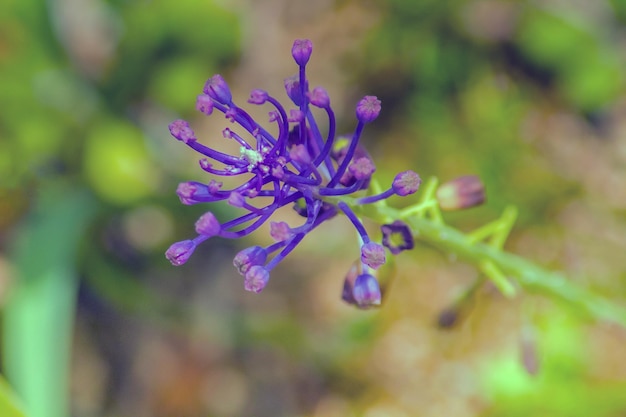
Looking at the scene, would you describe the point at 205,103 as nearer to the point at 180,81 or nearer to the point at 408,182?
the point at 408,182

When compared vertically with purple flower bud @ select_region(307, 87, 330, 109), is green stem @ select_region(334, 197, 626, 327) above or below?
below

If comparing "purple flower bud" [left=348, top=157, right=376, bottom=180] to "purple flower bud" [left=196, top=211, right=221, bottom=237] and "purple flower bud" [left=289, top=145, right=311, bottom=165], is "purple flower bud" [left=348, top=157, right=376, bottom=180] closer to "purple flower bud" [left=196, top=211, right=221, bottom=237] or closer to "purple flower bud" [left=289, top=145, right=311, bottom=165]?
"purple flower bud" [left=289, top=145, right=311, bottom=165]

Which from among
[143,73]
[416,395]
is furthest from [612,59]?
[143,73]

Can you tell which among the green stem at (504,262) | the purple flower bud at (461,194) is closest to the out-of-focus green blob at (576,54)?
the green stem at (504,262)

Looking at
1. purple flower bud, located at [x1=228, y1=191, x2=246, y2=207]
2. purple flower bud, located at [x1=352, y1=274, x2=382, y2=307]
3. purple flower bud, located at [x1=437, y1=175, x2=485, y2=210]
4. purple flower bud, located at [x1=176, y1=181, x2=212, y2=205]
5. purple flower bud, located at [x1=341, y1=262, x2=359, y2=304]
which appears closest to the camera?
purple flower bud, located at [x1=228, y1=191, x2=246, y2=207]

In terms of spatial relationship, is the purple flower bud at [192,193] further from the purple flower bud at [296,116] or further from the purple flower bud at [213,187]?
the purple flower bud at [296,116]

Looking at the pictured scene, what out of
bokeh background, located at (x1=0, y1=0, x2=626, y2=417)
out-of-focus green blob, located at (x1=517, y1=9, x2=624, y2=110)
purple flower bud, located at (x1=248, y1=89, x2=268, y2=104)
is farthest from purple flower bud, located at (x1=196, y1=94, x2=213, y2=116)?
out-of-focus green blob, located at (x1=517, y1=9, x2=624, y2=110)

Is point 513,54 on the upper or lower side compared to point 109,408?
upper

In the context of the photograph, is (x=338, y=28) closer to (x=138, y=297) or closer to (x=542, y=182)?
(x=542, y=182)
